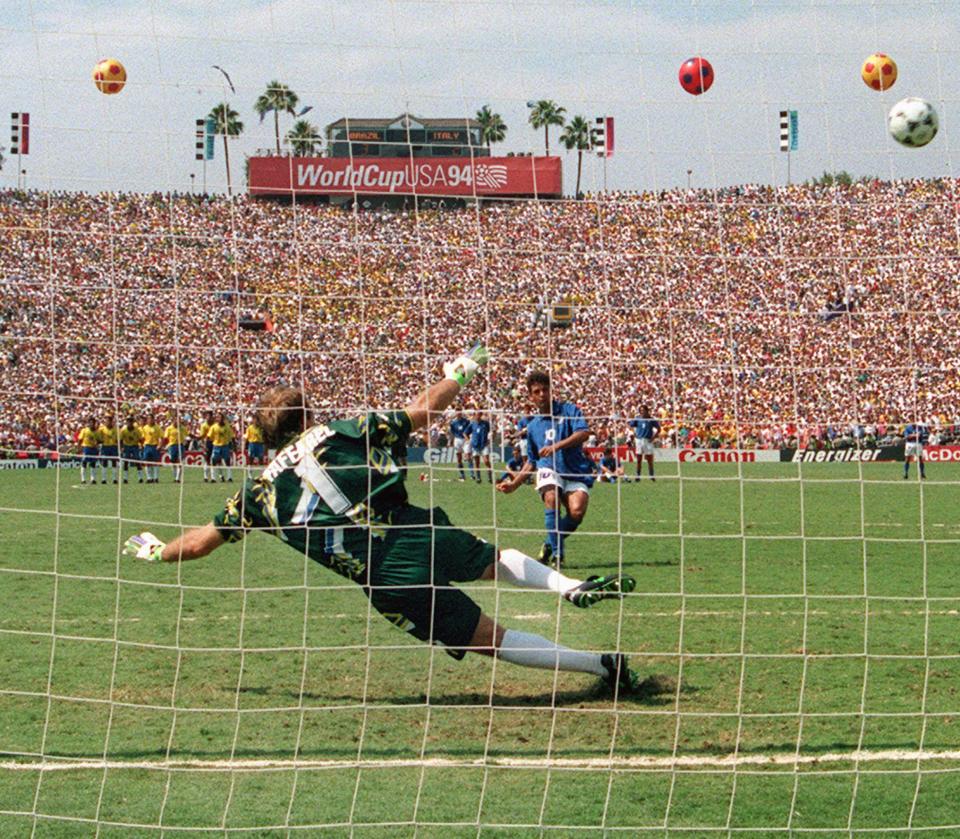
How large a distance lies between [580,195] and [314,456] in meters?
2.87

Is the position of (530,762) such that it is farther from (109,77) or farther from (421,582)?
(109,77)

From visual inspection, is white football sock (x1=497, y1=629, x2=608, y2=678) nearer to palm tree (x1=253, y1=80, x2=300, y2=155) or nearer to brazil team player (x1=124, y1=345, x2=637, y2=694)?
brazil team player (x1=124, y1=345, x2=637, y2=694)

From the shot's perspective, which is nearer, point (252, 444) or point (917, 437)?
point (917, 437)

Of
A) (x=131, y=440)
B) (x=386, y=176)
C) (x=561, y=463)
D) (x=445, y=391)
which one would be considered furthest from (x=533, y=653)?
(x=131, y=440)

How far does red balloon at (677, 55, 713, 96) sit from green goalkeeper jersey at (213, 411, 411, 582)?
8.62ft

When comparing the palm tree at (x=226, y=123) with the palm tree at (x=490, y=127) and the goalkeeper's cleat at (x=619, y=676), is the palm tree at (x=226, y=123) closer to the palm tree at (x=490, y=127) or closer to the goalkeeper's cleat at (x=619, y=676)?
the palm tree at (x=490, y=127)

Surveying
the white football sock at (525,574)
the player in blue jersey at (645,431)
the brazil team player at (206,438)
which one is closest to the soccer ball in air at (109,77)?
the white football sock at (525,574)

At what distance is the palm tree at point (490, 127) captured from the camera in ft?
26.1

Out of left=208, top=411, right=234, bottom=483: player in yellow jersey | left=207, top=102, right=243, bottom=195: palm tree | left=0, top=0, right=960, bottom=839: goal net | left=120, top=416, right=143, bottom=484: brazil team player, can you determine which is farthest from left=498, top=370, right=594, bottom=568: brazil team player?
left=120, top=416, right=143, bottom=484: brazil team player

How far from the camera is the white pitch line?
6.34m

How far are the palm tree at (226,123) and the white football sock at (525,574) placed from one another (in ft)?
8.60

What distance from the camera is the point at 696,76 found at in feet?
25.2

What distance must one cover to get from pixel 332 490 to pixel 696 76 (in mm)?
3244

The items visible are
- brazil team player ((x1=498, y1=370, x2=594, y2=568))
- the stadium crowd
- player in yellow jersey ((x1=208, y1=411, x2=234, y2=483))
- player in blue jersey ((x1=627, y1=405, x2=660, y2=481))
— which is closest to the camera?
the stadium crowd
